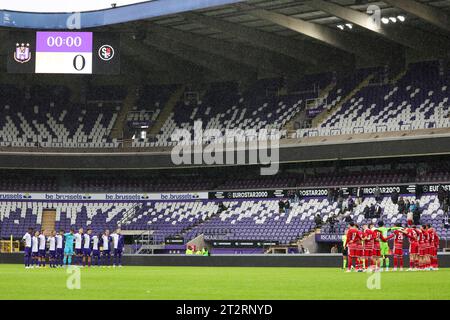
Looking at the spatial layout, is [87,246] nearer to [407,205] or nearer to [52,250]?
[52,250]

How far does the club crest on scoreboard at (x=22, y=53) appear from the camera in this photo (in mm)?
46281

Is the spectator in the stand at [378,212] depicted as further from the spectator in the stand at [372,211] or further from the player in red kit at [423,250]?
the player in red kit at [423,250]

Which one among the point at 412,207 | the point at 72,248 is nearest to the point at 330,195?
the point at 412,207

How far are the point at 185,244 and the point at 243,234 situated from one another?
379cm

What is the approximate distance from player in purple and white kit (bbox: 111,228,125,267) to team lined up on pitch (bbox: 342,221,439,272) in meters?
12.2

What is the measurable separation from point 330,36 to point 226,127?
34.1 ft

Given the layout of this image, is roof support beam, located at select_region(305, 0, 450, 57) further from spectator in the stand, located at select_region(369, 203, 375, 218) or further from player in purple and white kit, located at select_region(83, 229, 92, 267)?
player in purple and white kit, located at select_region(83, 229, 92, 267)

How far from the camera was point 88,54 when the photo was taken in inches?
1820

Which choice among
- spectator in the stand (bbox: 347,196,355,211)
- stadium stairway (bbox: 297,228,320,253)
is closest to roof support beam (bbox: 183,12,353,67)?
spectator in the stand (bbox: 347,196,355,211)

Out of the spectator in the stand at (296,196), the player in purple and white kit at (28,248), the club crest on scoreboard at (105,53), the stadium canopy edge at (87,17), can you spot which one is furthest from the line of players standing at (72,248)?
the spectator in the stand at (296,196)

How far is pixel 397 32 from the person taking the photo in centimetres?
4691

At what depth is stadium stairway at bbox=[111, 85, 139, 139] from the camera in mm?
59250

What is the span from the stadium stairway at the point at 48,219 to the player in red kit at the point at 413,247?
101ft
